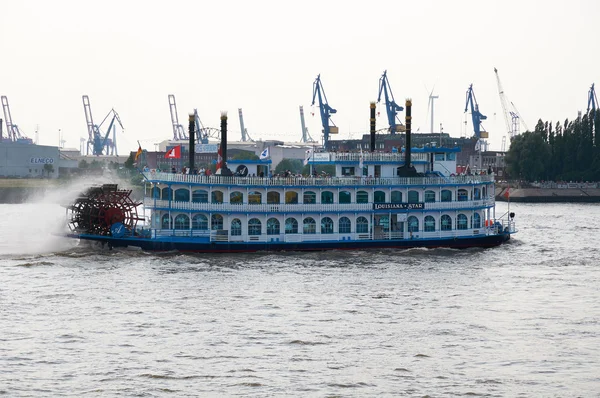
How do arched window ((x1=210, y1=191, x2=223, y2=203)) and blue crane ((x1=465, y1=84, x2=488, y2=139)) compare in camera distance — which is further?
blue crane ((x1=465, y1=84, x2=488, y2=139))

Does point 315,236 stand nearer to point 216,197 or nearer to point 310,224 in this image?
point 310,224

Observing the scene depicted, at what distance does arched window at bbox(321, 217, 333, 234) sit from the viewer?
5678 centimetres

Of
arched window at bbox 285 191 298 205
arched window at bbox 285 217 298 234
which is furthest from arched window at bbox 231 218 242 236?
arched window at bbox 285 191 298 205

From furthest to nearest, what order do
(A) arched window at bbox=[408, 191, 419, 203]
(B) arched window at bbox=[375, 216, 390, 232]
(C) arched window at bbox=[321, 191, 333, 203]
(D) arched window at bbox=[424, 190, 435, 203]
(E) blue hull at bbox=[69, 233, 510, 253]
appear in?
(D) arched window at bbox=[424, 190, 435, 203], (A) arched window at bbox=[408, 191, 419, 203], (B) arched window at bbox=[375, 216, 390, 232], (C) arched window at bbox=[321, 191, 333, 203], (E) blue hull at bbox=[69, 233, 510, 253]

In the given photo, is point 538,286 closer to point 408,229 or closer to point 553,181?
point 408,229

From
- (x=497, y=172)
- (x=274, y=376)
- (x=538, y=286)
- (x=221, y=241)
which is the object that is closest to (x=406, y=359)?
(x=274, y=376)

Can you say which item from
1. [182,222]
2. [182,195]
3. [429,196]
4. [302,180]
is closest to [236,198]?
[182,195]

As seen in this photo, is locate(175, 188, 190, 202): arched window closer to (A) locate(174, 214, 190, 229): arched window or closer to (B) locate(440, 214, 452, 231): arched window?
(A) locate(174, 214, 190, 229): arched window

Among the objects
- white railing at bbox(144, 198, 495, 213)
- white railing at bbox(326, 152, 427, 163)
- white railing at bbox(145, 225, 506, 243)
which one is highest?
white railing at bbox(326, 152, 427, 163)

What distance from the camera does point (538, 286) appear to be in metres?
45.3

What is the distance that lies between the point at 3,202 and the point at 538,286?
338 feet

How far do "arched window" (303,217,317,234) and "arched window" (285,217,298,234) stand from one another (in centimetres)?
54

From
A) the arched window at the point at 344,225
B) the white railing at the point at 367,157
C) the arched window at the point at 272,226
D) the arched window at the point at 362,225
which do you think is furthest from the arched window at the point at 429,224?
the arched window at the point at 272,226

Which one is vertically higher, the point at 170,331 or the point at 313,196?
the point at 313,196
